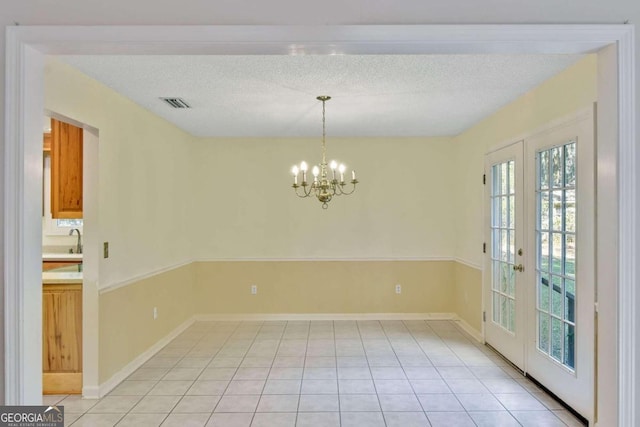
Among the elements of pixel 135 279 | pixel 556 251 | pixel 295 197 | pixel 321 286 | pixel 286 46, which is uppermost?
pixel 286 46

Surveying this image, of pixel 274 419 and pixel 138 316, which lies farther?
pixel 138 316

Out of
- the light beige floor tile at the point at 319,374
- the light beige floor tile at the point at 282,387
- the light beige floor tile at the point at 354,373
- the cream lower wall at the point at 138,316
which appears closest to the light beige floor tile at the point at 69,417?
the cream lower wall at the point at 138,316

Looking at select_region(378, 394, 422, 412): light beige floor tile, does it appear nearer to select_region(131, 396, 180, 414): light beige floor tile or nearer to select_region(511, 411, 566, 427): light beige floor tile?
select_region(511, 411, 566, 427): light beige floor tile

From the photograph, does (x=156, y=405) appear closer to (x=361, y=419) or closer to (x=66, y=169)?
(x=361, y=419)

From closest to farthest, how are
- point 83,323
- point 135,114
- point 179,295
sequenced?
1. point 83,323
2. point 135,114
3. point 179,295

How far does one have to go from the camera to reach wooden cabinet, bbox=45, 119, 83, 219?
356 centimetres

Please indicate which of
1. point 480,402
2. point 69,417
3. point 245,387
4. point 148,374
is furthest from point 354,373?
point 69,417

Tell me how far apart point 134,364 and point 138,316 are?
0.43 meters

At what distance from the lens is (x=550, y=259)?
3.16 m

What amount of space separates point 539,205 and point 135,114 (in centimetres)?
370

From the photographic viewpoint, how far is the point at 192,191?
5621 millimetres

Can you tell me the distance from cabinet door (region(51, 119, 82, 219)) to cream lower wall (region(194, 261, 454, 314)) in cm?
225

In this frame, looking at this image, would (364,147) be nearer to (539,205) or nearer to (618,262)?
(539,205)

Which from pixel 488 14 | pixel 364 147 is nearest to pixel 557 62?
pixel 488 14
